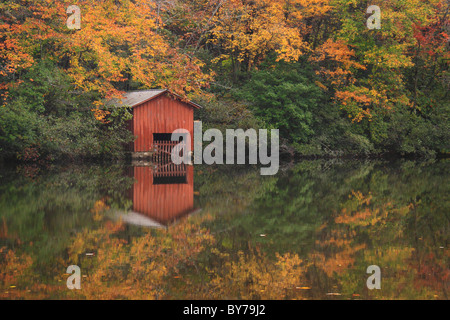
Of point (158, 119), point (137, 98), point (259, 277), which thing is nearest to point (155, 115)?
point (158, 119)

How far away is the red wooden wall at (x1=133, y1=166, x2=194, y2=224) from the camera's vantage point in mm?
12688

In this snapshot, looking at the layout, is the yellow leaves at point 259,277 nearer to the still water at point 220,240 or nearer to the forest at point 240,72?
the still water at point 220,240

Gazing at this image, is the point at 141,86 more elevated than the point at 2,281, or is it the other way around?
the point at 141,86

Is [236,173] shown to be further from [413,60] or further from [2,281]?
[413,60]

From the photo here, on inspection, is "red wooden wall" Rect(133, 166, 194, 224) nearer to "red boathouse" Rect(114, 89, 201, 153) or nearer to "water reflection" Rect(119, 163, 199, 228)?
"water reflection" Rect(119, 163, 199, 228)

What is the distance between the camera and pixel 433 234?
422 inches

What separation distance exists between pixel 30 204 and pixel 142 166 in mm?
13896

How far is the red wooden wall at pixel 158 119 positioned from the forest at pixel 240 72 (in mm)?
799

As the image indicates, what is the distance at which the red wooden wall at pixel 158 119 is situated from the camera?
3075 cm

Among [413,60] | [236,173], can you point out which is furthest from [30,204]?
[413,60]

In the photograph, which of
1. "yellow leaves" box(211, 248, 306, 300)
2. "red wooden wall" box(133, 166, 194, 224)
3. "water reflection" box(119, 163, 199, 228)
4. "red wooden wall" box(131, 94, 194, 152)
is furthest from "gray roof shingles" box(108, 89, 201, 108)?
"yellow leaves" box(211, 248, 306, 300)

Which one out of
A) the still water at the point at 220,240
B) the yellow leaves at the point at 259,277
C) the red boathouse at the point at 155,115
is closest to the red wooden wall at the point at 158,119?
the red boathouse at the point at 155,115
